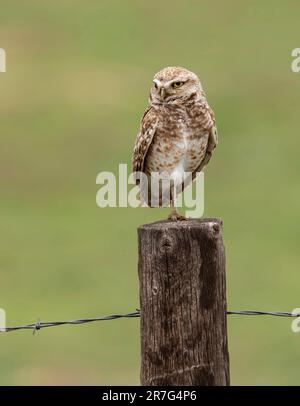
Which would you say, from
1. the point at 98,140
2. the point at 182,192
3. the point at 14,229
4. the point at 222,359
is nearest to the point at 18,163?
the point at 98,140

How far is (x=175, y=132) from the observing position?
10469 mm

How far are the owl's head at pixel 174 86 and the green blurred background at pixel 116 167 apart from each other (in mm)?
6324

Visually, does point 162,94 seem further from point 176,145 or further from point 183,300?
point 183,300

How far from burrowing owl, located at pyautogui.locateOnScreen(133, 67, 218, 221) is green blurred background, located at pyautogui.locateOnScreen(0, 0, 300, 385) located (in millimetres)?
6020

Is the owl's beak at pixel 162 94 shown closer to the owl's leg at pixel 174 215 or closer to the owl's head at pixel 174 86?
the owl's head at pixel 174 86

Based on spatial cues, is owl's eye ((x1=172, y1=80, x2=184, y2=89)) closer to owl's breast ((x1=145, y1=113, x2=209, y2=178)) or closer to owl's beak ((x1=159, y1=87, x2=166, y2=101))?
owl's beak ((x1=159, y1=87, x2=166, y2=101))

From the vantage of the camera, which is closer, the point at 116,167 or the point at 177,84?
the point at 177,84

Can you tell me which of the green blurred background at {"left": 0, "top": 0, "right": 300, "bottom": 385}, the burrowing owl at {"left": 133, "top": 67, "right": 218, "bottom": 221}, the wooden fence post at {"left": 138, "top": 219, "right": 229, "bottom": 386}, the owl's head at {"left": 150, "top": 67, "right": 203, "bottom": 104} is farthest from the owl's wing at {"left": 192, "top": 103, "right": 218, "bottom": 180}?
the green blurred background at {"left": 0, "top": 0, "right": 300, "bottom": 385}

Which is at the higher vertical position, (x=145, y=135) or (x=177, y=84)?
(x=177, y=84)

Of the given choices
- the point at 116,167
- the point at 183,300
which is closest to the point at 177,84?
the point at 183,300

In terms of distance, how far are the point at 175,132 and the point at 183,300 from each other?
2.50 meters

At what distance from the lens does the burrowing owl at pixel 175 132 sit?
10.4 meters

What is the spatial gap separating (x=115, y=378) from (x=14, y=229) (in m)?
7.39

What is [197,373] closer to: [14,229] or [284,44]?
[14,229]
